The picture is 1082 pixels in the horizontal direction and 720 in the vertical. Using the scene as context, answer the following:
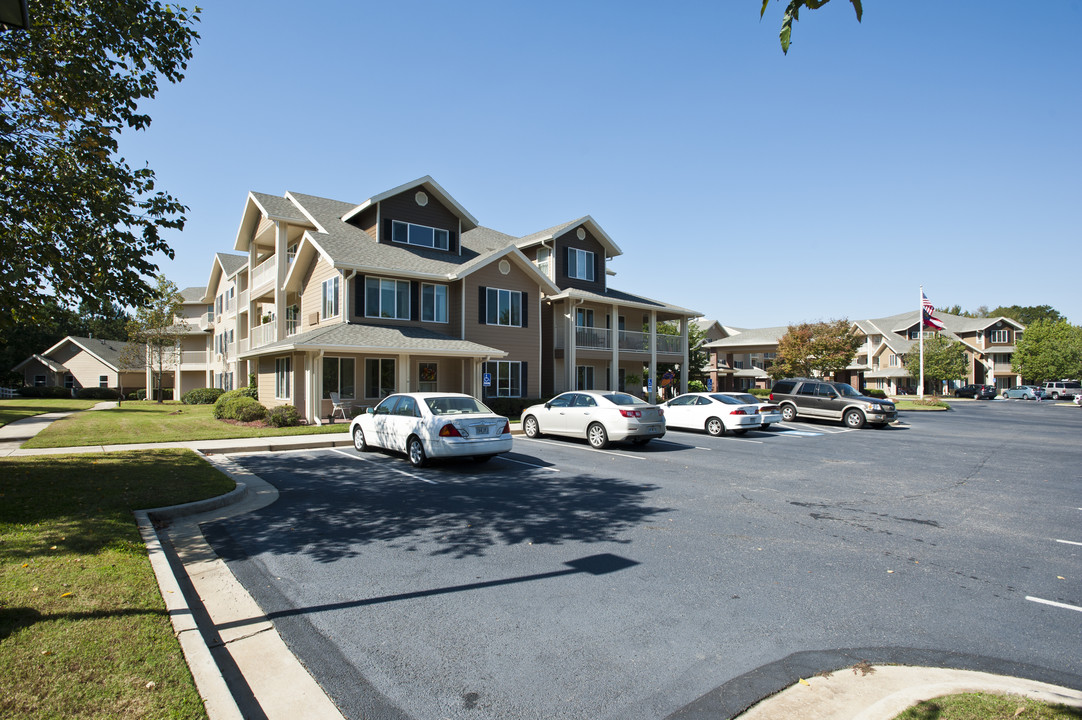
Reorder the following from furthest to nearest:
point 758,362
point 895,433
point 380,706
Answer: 1. point 758,362
2. point 895,433
3. point 380,706

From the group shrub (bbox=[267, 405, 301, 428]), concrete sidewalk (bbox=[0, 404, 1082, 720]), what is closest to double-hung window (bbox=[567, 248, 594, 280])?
shrub (bbox=[267, 405, 301, 428])

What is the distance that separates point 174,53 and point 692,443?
15.1 metres

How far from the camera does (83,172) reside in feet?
30.6

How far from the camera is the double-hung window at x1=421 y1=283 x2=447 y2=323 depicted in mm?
24438

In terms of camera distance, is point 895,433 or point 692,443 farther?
point 895,433

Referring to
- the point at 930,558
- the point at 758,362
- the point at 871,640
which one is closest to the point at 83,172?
the point at 871,640

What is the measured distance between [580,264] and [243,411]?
702 inches

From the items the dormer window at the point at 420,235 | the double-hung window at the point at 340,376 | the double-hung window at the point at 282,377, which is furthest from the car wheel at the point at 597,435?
the double-hung window at the point at 282,377

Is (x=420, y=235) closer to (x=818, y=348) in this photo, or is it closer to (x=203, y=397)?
(x=203, y=397)

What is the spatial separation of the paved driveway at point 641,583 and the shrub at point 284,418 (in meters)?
9.96

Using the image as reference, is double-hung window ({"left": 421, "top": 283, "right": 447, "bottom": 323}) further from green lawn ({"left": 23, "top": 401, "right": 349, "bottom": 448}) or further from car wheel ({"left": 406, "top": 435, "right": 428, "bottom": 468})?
car wheel ({"left": 406, "top": 435, "right": 428, "bottom": 468})

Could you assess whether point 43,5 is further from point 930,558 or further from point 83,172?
point 930,558

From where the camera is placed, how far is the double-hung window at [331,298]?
2280 cm

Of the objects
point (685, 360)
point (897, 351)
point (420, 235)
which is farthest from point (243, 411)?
point (897, 351)
